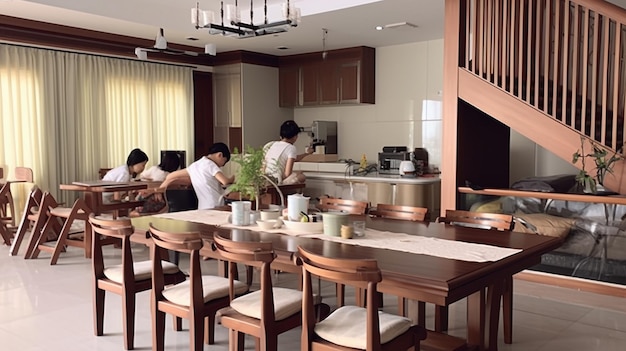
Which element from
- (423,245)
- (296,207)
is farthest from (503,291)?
(296,207)

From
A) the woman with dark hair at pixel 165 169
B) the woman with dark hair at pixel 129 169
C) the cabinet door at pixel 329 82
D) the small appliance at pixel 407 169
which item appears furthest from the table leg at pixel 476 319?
the cabinet door at pixel 329 82

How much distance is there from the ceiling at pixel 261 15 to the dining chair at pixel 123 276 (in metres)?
3.21

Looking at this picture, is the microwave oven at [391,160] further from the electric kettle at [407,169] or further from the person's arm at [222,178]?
the person's arm at [222,178]

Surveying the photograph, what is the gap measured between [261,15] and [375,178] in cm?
236

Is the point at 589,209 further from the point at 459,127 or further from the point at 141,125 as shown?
the point at 141,125

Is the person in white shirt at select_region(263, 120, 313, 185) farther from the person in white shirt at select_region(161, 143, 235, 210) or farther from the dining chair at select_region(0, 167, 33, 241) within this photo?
the dining chair at select_region(0, 167, 33, 241)

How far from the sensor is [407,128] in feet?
25.3

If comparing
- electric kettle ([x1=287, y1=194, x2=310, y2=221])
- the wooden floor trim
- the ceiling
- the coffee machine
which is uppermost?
the ceiling

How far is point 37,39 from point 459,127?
528 centimetres

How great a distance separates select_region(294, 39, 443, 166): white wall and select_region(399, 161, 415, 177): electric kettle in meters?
0.86

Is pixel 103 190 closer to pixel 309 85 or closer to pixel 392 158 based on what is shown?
pixel 392 158

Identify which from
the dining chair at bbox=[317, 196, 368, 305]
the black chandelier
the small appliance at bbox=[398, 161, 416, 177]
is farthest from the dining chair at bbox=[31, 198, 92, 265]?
the small appliance at bbox=[398, 161, 416, 177]

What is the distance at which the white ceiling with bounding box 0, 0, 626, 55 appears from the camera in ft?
18.6

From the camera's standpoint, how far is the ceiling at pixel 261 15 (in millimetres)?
5688
